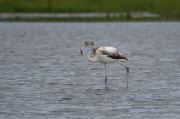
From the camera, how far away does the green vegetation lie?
4759 centimetres

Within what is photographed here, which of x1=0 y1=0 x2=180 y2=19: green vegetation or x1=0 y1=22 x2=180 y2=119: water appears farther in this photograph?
x1=0 y1=0 x2=180 y2=19: green vegetation

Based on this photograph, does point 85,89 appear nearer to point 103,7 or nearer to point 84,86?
point 84,86

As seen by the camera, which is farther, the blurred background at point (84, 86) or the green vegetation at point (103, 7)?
the green vegetation at point (103, 7)

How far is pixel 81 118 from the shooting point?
7.85m

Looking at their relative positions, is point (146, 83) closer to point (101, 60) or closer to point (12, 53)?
point (101, 60)

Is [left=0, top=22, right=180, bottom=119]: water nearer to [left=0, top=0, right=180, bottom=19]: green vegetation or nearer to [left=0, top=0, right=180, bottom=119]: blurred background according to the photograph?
[left=0, top=0, right=180, bottom=119]: blurred background

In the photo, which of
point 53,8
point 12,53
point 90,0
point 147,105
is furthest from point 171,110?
point 90,0

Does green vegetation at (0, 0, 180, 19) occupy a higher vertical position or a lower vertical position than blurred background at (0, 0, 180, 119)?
lower

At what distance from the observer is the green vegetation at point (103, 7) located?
156 feet

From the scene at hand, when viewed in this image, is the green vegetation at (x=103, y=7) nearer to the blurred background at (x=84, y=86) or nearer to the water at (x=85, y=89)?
the blurred background at (x=84, y=86)

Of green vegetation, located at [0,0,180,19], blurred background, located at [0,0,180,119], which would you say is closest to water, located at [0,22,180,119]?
blurred background, located at [0,0,180,119]

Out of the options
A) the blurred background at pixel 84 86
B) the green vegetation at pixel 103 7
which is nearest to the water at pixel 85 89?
the blurred background at pixel 84 86

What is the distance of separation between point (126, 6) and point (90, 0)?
19.1ft

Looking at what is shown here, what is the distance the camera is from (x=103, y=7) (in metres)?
49.7
